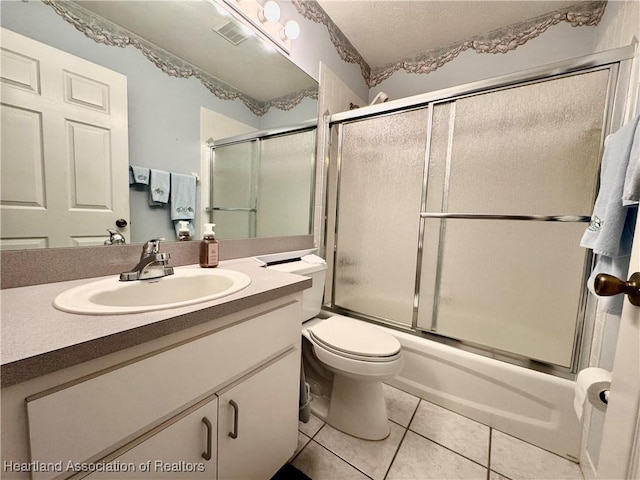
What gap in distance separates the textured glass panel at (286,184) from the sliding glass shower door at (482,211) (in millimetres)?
283

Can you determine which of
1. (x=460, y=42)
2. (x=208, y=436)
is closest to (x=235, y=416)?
(x=208, y=436)

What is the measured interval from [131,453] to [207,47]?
1362 millimetres

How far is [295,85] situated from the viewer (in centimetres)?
149

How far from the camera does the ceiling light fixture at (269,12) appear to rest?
1.23 metres

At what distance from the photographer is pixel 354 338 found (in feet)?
4.11

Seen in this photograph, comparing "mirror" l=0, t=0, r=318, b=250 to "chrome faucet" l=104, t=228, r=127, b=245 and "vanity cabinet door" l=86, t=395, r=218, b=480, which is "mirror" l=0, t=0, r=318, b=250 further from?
"vanity cabinet door" l=86, t=395, r=218, b=480

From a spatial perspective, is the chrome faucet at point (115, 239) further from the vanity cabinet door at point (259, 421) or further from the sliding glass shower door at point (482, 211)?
the sliding glass shower door at point (482, 211)

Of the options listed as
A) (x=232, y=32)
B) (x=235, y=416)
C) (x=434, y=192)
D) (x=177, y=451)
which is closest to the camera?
(x=177, y=451)

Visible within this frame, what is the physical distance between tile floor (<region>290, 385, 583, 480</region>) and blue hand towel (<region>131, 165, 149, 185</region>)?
1.28 metres

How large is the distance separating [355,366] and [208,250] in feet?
2.59

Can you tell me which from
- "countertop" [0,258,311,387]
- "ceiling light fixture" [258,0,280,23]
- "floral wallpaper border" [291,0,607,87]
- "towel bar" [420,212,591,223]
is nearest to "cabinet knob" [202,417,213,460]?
"countertop" [0,258,311,387]

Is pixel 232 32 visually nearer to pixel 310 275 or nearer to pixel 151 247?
pixel 151 247

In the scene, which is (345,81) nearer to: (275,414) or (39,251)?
(39,251)

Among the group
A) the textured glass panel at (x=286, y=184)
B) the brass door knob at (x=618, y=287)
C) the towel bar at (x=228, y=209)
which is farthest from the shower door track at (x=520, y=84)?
the brass door knob at (x=618, y=287)
